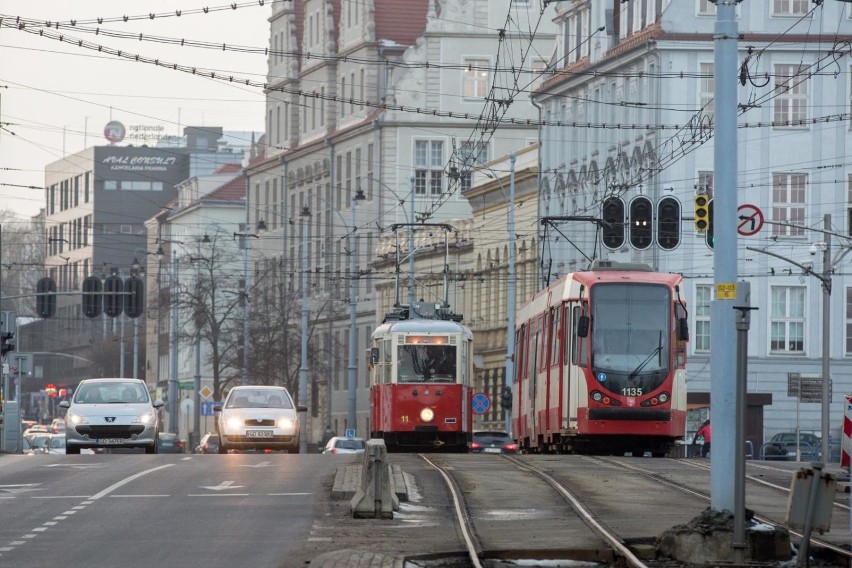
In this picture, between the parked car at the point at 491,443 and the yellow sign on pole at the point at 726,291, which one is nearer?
the yellow sign on pole at the point at 726,291

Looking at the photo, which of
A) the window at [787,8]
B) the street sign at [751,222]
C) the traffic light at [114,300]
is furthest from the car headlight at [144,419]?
the window at [787,8]

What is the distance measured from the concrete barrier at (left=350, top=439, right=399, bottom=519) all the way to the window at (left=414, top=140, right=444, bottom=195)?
81.4 meters

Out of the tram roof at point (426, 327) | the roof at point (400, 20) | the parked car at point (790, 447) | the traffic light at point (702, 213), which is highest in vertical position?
the roof at point (400, 20)

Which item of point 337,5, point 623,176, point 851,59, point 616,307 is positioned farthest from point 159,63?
point 337,5

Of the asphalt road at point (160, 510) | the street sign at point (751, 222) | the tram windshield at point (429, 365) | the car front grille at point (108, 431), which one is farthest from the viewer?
the tram windshield at point (429, 365)

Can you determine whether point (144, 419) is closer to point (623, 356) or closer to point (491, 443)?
point (623, 356)

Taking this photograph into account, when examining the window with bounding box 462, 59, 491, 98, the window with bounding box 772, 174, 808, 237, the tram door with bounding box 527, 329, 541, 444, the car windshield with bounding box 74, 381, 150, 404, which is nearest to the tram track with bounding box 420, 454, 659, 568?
the tram door with bounding box 527, 329, 541, 444

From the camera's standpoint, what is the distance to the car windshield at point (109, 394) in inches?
1661

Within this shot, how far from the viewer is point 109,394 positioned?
139 feet

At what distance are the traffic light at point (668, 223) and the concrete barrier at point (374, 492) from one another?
20.0m

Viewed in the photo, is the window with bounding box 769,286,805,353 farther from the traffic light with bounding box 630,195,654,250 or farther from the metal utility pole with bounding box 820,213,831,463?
the traffic light with bounding box 630,195,654,250

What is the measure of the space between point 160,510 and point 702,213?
1597cm

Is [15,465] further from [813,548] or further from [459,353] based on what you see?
[813,548]

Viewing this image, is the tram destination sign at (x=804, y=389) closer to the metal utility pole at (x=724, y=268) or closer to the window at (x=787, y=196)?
the window at (x=787, y=196)
